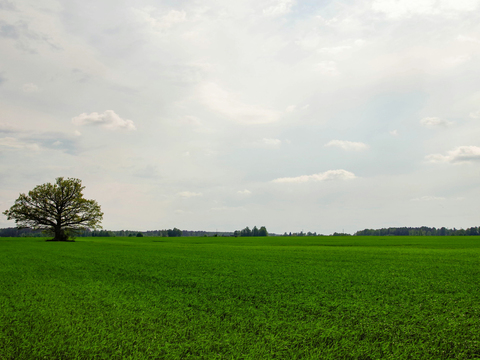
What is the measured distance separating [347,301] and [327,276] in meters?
3.09

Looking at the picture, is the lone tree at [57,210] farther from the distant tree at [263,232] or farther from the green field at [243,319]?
the distant tree at [263,232]

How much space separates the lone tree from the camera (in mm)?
43719

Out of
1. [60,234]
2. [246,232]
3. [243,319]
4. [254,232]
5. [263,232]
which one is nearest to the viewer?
[243,319]

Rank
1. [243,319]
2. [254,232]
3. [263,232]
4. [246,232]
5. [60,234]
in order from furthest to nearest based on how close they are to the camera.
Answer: [246,232] < [254,232] < [263,232] < [60,234] < [243,319]

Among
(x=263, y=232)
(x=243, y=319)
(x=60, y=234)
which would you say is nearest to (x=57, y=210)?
(x=60, y=234)

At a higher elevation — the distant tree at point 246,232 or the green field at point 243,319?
the green field at point 243,319

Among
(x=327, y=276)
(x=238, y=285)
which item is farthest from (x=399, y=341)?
(x=327, y=276)

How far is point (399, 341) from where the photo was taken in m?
3.96

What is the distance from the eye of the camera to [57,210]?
45.4 metres

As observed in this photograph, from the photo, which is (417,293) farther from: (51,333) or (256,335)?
(51,333)

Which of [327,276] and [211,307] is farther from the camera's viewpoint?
[327,276]

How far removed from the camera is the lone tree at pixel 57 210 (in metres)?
43.7

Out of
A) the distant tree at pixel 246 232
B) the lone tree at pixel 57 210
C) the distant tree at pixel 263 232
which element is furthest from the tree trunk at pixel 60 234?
the distant tree at pixel 246 232

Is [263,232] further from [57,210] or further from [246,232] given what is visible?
[57,210]
